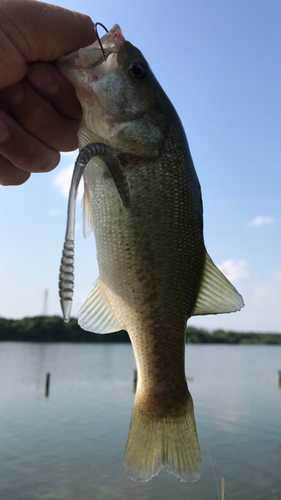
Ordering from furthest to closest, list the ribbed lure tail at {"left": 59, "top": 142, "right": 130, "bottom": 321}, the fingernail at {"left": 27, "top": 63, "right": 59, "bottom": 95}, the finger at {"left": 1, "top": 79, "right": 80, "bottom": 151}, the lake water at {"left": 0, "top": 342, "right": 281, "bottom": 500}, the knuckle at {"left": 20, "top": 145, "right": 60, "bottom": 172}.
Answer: the lake water at {"left": 0, "top": 342, "right": 281, "bottom": 500}, the knuckle at {"left": 20, "top": 145, "right": 60, "bottom": 172}, the finger at {"left": 1, "top": 79, "right": 80, "bottom": 151}, the fingernail at {"left": 27, "top": 63, "right": 59, "bottom": 95}, the ribbed lure tail at {"left": 59, "top": 142, "right": 130, "bottom": 321}

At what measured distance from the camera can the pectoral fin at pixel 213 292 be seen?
2.38m

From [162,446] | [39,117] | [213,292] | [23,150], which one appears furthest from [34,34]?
[162,446]

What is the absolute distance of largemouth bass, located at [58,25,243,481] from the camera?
2.16 m

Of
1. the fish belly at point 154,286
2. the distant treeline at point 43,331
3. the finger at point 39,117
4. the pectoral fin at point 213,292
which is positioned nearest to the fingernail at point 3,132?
the finger at point 39,117

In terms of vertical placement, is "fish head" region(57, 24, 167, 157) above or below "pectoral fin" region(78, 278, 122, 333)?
above

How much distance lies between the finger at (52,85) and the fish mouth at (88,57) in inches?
5.4

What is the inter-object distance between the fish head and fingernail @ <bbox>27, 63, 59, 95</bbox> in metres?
0.21

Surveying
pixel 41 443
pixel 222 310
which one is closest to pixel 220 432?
pixel 41 443

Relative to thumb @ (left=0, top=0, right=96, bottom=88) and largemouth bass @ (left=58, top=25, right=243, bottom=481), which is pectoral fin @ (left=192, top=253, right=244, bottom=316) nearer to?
largemouth bass @ (left=58, top=25, right=243, bottom=481)

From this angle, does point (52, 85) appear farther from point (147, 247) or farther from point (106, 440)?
point (106, 440)

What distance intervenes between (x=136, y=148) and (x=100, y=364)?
75.8 m

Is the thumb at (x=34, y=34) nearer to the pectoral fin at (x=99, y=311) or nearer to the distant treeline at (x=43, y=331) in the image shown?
the pectoral fin at (x=99, y=311)

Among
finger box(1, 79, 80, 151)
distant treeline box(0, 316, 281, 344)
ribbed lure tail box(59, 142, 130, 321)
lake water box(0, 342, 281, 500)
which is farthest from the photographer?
distant treeline box(0, 316, 281, 344)

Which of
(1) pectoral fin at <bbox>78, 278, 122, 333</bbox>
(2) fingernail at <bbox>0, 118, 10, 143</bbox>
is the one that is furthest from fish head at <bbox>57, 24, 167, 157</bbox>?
(1) pectoral fin at <bbox>78, 278, 122, 333</bbox>
